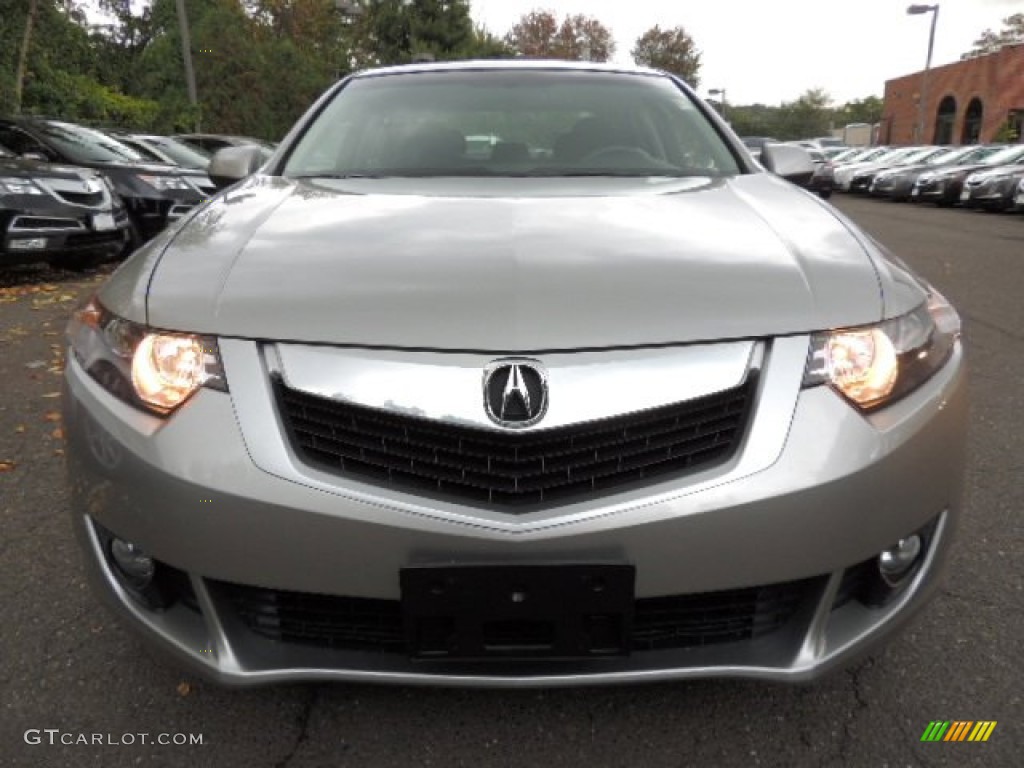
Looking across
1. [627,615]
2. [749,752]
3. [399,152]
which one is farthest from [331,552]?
[399,152]

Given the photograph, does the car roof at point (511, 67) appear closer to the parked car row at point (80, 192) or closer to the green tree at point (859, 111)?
the parked car row at point (80, 192)

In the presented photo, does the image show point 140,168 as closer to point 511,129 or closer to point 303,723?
point 511,129

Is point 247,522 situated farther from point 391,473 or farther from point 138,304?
point 138,304

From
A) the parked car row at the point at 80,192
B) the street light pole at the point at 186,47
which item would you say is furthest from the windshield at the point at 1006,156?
the street light pole at the point at 186,47

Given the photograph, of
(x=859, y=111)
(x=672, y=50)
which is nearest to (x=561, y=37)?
(x=672, y=50)

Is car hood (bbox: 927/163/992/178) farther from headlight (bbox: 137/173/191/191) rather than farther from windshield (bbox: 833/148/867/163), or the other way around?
headlight (bbox: 137/173/191/191)

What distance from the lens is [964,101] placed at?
43.0 meters

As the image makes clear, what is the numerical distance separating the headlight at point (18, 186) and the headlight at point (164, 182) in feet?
5.82

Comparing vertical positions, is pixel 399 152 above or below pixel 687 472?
above

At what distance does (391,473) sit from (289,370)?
255 millimetres

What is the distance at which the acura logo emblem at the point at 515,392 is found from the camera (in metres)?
1.41

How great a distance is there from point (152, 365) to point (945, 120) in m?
53.4

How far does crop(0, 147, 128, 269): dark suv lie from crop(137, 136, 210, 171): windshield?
3.26m

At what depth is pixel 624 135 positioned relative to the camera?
2.75m
